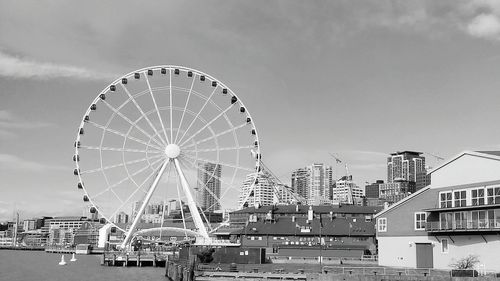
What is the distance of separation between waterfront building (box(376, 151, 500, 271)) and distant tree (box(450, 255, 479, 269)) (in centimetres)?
49

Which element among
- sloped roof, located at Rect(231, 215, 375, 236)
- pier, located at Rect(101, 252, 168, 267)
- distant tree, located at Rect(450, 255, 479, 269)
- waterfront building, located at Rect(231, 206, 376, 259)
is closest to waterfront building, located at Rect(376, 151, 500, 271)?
distant tree, located at Rect(450, 255, 479, 269)

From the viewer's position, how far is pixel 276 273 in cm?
5572

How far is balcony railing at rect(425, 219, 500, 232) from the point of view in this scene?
52.8m

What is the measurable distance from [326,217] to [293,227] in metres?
10.5

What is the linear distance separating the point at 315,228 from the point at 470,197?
59.5 metres

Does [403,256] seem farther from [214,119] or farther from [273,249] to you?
[273,249]

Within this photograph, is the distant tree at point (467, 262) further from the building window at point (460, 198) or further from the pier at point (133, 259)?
the pier at point (133, 259)

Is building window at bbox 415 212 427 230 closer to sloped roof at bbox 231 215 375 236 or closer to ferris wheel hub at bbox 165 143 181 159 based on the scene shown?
ferris wheel hub at bbox 165 143 181 159

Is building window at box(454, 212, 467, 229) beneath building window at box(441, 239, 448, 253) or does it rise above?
above

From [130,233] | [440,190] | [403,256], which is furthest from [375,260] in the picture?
[130,233]

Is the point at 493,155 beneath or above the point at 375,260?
above

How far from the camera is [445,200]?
194ft

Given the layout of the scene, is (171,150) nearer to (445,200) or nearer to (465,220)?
(445,200)

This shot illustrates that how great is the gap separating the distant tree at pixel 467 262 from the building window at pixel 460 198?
4.96 meters
